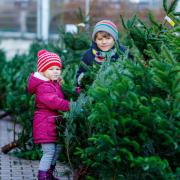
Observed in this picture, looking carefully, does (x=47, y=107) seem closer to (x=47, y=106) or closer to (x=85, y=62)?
(x=47, y=106)

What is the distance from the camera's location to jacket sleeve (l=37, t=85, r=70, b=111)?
5980mm

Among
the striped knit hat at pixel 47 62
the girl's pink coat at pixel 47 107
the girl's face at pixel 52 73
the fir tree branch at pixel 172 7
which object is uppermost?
the fir tree branch at pixel 172 7

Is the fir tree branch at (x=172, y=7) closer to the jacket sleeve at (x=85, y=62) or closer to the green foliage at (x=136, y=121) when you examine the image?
the green foliage at (x=136, y=121)

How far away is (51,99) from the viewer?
6039mm

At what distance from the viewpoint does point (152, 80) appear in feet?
16.1

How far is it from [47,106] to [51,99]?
5.1 inches

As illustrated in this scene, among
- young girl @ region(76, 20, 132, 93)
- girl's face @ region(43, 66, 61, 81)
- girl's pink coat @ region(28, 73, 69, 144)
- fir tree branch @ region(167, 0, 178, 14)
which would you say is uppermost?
fir tree branch @ region(167, 0, 178, 14)

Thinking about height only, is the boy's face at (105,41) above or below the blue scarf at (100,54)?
above

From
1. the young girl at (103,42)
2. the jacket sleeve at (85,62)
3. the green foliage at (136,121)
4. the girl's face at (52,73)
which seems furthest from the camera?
the young girl at (103,42)

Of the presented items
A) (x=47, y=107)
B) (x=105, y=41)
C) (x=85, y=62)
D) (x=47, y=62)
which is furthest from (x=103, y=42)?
(x=47, y=107)

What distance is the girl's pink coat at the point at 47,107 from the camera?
19.7 ft

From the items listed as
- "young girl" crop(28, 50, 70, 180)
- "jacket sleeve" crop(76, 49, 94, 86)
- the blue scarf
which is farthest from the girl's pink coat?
the blue scarf

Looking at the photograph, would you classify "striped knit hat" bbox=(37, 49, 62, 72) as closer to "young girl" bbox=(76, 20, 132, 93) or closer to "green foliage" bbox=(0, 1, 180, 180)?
"young girl" bbox=(76, 20, 132, 93)

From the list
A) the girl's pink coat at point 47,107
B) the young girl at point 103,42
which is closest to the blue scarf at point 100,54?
the young girl at point 103,42
